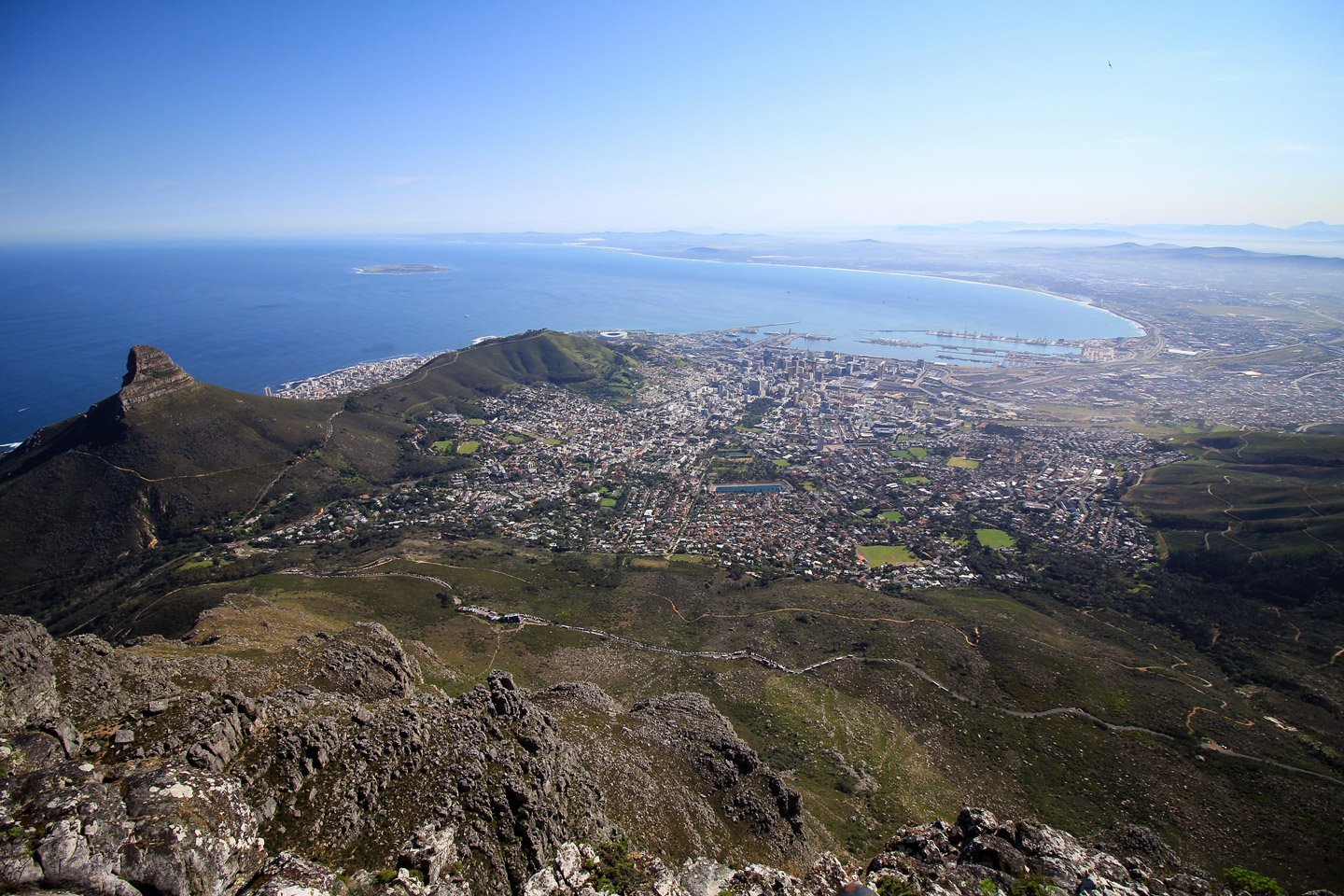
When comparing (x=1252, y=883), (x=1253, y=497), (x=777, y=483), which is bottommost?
(x=1252, y=883)

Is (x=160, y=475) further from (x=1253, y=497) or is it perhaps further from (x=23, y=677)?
(x=1253, y=497)

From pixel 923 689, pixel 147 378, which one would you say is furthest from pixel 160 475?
pixel 923 689

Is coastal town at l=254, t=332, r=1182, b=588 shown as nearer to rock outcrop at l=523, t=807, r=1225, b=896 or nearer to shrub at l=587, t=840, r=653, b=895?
rock outcrop at l=523, t=807, r=1225, b=896

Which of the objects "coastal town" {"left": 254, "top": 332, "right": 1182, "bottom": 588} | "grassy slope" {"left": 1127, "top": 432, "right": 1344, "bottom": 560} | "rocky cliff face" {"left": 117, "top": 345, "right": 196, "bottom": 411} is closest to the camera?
"grassy slope" {"left": 1127, "top": 432, "right": 1344, "bottom": 560}

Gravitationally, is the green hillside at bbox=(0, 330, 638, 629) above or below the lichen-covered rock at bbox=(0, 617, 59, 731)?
below

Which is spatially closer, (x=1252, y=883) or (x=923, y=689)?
(x=1252, y=883)

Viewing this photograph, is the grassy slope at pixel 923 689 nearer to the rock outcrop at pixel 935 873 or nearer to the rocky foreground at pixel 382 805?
the rocky foreground at pixel 382 805

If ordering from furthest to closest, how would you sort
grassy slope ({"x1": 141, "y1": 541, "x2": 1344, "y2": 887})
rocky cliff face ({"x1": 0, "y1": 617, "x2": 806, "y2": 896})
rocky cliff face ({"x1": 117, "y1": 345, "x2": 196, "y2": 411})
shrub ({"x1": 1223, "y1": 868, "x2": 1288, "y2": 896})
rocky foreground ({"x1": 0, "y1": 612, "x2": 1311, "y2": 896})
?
rocky cliff face ({"x1": 117, "y1": 345, "x2": 196, "y2": 411})
grassy slope ({"x1": 141, "y1": 541, "x2": 1344, "y2": 887})
shrub ({"x1": 1223, "y1": 868, "x2": 1288, "y2": 896})
rocky foreground ({"x1": 0, "y1": 612, "x2": 1311, "y2": 896})
rocky cliff face ({"x1": 0, "y1": 617, "x2": 806, "y2": 896})

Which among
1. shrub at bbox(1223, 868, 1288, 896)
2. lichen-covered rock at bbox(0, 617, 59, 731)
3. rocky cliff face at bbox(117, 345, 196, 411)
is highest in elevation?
rocky cliff face at bbox(117, 345, 196, 411)

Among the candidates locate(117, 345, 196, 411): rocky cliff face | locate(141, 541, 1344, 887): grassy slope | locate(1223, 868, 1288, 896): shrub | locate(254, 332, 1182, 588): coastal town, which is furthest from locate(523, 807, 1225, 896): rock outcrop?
locate(117, 345, 196, 411): rocky cliff face
